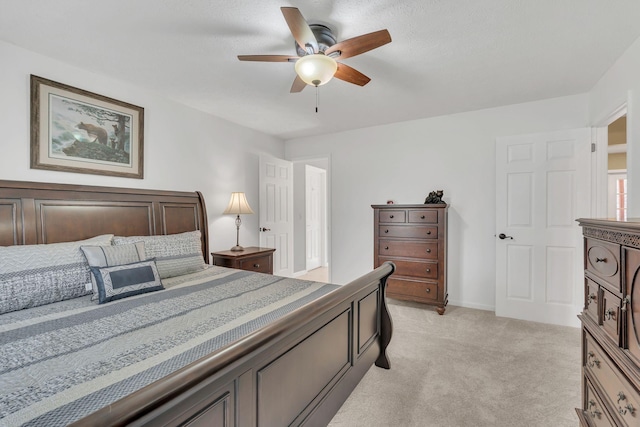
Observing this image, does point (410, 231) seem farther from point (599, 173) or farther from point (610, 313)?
point (610, 313)

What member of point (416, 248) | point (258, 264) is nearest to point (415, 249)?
point (416, 248)

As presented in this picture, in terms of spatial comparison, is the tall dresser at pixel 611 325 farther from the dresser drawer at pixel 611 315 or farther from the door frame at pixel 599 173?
the door frame at pixel 599 173

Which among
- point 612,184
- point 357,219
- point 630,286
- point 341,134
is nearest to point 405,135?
point 341,134

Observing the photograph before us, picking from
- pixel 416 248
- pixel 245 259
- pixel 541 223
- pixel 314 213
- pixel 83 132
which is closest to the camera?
pixel 83 132

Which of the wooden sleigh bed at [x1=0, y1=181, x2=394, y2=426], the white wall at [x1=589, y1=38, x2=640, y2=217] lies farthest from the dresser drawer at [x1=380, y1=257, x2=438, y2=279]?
the white wall at [x1=589, y1=38, x2=640, y2=217]

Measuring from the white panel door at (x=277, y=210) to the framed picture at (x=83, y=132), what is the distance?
5.81 feet

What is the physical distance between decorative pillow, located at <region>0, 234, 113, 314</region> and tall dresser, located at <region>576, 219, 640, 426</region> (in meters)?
2.73

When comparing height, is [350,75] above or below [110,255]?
above

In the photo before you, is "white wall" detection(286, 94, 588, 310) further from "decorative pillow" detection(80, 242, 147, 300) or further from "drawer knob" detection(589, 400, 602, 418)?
A: "decorative pillow" detection(80, 242, 147, 300)

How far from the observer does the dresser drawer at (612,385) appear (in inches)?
40.7

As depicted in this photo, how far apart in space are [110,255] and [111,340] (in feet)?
3.08

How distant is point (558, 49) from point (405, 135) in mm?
1963

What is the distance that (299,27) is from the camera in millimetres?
1640

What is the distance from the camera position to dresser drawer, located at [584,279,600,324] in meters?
1.34
